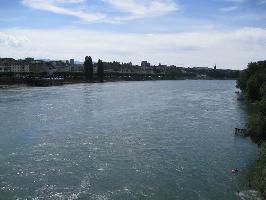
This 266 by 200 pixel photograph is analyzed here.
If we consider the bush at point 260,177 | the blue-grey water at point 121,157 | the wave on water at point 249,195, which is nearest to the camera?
the bush at point 260,177

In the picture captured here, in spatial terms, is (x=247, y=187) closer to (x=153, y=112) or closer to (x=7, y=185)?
(x=7, y=185)

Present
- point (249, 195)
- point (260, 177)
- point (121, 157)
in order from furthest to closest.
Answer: point (121, 157) < point (249, 195) < point (260, 177)

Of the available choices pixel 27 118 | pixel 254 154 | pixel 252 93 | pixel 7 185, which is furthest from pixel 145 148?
pixel 252 93

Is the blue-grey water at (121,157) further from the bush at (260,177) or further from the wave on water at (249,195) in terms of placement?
the bush at (260,177)

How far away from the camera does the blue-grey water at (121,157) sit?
30.8m

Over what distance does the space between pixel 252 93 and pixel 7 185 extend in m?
60.9

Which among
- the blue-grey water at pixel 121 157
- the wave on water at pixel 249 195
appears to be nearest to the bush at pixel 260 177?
the wave on water at pixel 249 195

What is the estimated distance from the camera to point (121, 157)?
40.0 m

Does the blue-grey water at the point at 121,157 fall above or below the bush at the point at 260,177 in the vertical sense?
below

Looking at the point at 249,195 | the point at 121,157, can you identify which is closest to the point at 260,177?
the point at 249,195

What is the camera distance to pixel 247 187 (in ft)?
103

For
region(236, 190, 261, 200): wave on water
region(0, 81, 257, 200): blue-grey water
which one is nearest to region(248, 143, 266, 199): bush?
region(236, 190, 261, 200): wave on water

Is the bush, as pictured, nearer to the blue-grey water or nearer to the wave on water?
the wave on water

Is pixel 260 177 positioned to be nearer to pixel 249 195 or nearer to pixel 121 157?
pixel 249 195
